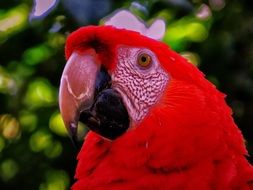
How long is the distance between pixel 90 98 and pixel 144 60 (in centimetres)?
14

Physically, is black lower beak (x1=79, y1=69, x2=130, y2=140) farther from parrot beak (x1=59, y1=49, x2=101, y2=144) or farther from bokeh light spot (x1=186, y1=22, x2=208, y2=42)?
bokeh light spot (x1=186, y1=22, x2=208, y2=42)

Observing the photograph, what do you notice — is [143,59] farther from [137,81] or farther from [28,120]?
[28,120]

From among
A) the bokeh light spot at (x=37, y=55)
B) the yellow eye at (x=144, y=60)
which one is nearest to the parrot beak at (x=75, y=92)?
the yellow eye at (x=144, y=60)

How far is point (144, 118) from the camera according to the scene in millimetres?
1358

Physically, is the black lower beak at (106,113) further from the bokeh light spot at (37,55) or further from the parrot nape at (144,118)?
the bokeh light spot at (37,55)

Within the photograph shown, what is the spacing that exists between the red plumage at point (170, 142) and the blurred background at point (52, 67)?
10.5 inches

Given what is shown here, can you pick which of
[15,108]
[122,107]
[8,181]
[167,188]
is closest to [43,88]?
[15,108]

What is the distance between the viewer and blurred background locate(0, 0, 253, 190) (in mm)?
1637

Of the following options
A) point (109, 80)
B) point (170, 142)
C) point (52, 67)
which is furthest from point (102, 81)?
point (52, 67)

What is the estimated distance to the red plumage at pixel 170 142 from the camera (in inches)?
50.6

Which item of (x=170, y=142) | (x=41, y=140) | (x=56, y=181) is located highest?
(x=170, y=142)

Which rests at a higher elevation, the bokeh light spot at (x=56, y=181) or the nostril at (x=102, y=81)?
the nostril at (x=102, y=81)

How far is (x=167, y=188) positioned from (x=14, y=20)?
0.58m

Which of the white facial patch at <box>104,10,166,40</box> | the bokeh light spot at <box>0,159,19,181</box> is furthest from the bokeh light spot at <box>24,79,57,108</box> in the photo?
the white facial patch at <box>104,10,166,40</box>
